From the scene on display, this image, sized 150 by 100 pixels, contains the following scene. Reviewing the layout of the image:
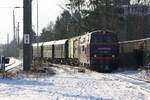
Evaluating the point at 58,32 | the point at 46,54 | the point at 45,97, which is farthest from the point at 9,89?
the point at 58,32

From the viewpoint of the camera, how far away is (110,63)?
37.1 meters

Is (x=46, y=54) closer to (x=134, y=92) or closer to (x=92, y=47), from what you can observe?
(x=92, y=47)

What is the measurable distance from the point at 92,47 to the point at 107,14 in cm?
3418

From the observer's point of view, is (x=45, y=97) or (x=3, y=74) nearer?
(x=45, y=97)

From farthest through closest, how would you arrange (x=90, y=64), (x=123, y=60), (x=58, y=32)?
(x=58, y=32) → (x=123, y=60) → (x=90, y=64)

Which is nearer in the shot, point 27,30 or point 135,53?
point 27,30

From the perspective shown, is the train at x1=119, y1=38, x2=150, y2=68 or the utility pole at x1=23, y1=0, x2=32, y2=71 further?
the train at x1=119, y1=38, x2=150, y2=68

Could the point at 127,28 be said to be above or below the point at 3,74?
above

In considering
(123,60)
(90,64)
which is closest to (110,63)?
(90,64)

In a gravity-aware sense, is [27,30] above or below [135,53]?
above

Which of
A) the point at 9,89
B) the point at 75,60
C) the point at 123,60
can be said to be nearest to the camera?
the point at 9,89

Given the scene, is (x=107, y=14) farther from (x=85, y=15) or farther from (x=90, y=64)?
(x=90, y=64)

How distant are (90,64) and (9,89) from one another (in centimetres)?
1775

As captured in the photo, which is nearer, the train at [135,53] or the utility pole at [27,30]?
the utility pole at [27,30]
